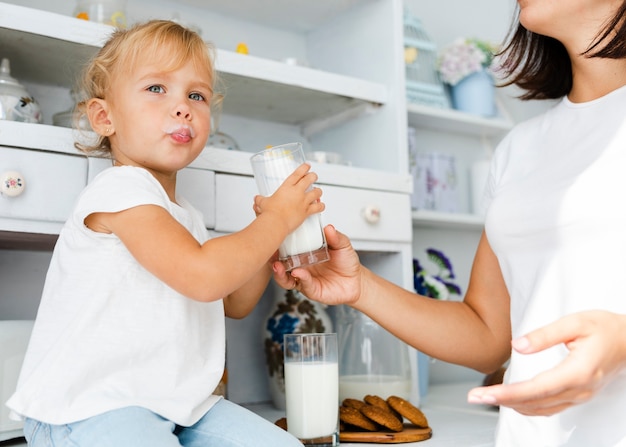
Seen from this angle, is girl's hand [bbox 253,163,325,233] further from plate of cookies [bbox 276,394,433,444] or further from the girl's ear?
plate of cookies [bbox 276,394,433,444]

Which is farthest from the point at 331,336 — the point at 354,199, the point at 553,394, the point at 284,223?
the point at 553,394

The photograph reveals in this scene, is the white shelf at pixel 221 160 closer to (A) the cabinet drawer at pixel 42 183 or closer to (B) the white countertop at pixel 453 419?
(A) the cabinet drawer at pixel 42 183

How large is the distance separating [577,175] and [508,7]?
1.82 m

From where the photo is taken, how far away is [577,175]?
3.52 ft

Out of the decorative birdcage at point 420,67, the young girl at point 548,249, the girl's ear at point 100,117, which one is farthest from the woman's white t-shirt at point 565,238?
the decorative birdcage at point 420,67

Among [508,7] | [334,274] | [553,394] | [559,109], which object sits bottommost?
[553,394]

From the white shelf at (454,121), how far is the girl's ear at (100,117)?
107 cm

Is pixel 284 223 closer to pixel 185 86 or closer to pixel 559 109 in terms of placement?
pixel 185 86

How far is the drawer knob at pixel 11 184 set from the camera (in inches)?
45.7

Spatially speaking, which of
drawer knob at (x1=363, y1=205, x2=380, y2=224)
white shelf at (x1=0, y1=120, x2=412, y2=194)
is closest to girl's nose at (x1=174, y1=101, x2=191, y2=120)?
white shelf at (x1=0, y1=120, x2=412, y2=194)

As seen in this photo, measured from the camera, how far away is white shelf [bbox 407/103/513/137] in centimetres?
210

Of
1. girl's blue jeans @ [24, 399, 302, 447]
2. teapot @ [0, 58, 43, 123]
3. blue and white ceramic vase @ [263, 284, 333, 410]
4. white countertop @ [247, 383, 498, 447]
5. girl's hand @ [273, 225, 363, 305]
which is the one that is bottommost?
white countertop @ [247, 383, 498, 447]

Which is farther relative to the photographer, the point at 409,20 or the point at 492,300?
the point at 409,20

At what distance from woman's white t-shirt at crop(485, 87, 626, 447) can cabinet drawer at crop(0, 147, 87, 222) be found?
29.2 inches
